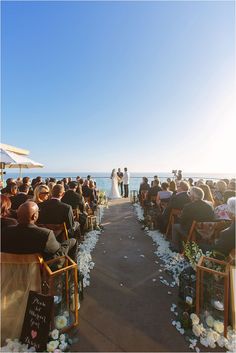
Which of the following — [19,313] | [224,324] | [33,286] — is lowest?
[224,324]

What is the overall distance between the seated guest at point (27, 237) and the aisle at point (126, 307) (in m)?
1.07

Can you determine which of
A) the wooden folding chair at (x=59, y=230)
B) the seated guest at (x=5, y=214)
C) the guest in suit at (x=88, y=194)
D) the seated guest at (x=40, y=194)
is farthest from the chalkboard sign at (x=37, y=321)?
the guest in suit at (x=88, y=194)

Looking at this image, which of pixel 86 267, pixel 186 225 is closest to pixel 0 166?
pixel 86 267

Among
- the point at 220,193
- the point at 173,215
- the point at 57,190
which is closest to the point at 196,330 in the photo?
the point at 57,190

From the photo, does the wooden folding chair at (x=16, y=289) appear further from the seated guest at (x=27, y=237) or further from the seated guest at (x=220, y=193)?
the seated guest at (x=220, y=193)

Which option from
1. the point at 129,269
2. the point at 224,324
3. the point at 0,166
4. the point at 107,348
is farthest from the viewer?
the point at 0,166

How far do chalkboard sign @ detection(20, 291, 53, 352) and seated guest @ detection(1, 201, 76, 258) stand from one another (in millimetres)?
464

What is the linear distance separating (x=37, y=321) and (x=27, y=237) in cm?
86

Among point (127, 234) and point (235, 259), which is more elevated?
point (235, 259)

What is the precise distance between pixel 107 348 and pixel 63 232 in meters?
1.87

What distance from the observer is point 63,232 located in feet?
12.2

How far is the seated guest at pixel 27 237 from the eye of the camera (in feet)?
7.66

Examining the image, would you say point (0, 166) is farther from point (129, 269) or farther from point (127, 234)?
point (129, 269)

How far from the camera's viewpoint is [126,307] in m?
2.95
